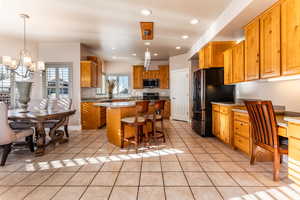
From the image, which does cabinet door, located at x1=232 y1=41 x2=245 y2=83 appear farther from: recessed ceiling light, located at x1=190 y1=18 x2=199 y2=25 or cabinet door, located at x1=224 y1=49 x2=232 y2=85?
recessed ceiling light, located at x1=190 y1=18 x2=199 y2=25

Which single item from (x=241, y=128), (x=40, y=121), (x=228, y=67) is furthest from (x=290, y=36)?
(x=40, y=121)

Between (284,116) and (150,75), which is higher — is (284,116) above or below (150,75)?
below

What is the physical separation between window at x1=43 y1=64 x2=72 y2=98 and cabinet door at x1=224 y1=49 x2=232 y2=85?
4.44 metres

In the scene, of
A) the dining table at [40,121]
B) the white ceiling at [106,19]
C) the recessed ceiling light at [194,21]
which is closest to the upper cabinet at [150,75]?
the white ceiling at [106,19]

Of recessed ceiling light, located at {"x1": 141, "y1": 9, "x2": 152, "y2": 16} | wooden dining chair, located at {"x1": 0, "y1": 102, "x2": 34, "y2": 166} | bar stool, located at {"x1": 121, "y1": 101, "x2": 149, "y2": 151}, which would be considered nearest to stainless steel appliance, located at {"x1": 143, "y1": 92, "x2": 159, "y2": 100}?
bar stool, located at {"x1": 121, "y1": 101, "x2": 149, "y2": 151}

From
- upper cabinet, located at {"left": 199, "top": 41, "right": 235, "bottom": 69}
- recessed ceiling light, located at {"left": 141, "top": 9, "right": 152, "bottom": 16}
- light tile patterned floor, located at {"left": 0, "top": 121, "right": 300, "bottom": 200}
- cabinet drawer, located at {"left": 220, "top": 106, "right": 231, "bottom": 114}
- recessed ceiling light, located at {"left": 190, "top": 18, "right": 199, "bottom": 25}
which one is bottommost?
light tile patterned floor, located at {"left": 0, "top": 121, "right": 300, "bottom": 200}

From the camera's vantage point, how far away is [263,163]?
8.36 ft

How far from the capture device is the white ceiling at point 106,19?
2793mm

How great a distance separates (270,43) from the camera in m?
2.36

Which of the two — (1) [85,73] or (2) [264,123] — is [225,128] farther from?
(1) [85,73]

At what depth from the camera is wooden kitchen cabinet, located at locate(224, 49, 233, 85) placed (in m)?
3.60

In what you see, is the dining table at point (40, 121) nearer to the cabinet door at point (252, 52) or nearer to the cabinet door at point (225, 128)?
the cabinet door at point (225, 128)

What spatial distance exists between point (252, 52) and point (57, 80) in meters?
5.20

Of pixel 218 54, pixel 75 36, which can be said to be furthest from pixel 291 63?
pixel 75 36
